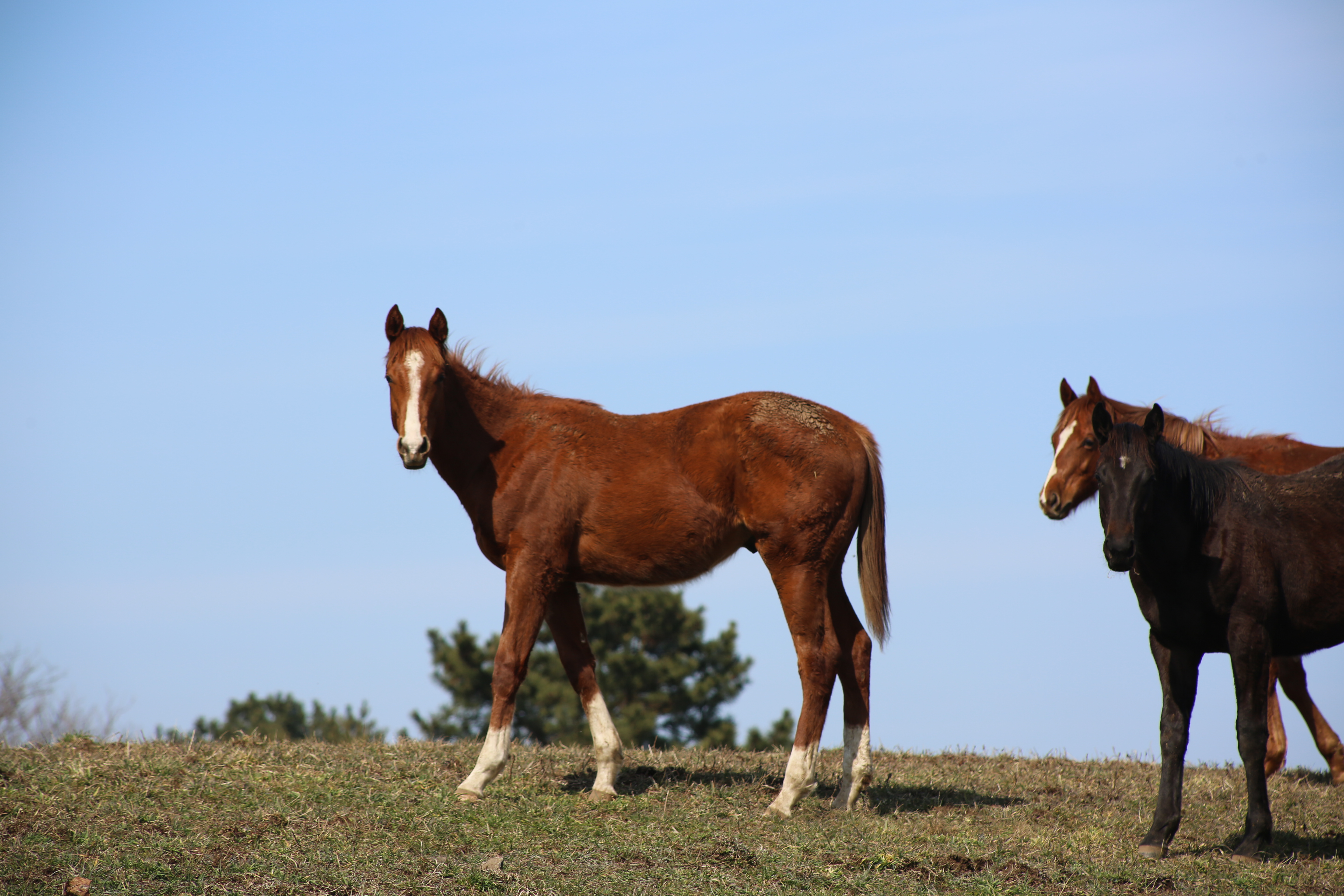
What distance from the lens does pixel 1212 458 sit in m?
10.1

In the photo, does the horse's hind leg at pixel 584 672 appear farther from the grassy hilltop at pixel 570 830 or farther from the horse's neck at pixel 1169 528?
the horse's neck at pixel 1169 528

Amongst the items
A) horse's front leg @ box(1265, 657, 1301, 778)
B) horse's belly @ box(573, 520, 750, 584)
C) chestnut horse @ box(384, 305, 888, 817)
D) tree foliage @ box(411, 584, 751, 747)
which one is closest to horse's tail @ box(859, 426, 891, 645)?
chestnut horse @ box(384, 305, 888, 817)

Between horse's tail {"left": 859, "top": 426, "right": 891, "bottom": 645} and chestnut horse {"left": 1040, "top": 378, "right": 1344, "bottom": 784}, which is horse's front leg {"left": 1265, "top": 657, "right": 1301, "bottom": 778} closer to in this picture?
chestnut horse {"left": 1040, "top": 378, "right": 1344, "bottom": 784}

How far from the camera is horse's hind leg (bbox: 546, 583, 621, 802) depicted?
8656mm

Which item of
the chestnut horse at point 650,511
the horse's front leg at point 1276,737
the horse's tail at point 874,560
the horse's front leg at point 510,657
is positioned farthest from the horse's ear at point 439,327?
the horse's front leg at point 1276,737

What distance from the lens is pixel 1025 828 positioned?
→ 8008 millimetres

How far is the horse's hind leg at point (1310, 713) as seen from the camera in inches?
405

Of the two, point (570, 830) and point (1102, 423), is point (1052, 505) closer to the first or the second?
point (1102, 423)

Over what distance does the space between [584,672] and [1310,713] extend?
21.2 feet

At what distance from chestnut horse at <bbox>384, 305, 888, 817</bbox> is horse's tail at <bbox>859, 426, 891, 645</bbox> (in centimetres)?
1

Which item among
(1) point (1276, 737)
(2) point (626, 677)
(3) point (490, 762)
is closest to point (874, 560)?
(3) point (490, 762)

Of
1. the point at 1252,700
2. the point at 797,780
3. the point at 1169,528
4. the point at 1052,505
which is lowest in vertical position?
the point at 797,780

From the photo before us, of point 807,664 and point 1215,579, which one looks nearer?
point 1215,579

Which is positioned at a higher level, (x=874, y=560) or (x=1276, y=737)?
(x=874, y=560)
